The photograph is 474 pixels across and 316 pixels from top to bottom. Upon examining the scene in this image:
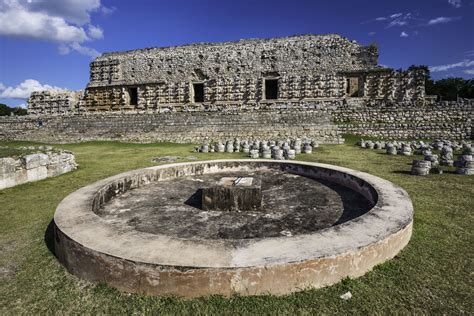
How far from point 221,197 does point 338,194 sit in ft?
7.13

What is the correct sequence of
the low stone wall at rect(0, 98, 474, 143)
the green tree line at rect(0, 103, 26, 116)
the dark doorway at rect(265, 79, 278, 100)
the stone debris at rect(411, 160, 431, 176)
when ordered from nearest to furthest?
the stone debris at rect(411, 160, 431, 176) < the low stone wall at rect(0, 98, 474, 143) < the dark doorway at rect(265, 79, 278, 100) < the green tree line at rect(0, 103, 26, 116)

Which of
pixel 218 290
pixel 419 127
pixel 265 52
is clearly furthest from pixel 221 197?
pixel 265 52

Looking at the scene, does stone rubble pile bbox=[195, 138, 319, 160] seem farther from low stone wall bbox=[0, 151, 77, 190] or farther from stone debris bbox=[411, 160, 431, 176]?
low stone wall bbox=[0, 151, 77, 190]

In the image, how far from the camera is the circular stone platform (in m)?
2.25

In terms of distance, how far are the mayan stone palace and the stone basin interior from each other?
10319 millimetres

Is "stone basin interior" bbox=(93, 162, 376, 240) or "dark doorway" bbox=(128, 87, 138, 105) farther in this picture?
"dark doorway" bbox=(128, 87, 138, 105)

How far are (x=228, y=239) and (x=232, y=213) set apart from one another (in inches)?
55.2

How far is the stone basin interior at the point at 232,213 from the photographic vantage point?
3.68m

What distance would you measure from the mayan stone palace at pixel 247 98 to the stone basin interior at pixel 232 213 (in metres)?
10.3

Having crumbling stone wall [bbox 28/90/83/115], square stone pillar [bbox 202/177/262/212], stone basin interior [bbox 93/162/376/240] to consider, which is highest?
crumbling stone wall [bbox 28/90/83/115]

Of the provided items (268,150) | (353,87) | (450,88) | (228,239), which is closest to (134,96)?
(353,87)

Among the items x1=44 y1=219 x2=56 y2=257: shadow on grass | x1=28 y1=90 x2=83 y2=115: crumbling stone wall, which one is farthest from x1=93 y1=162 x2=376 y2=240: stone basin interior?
x1=28 y1=90 x2=83 y2=115: crumbling stone wall

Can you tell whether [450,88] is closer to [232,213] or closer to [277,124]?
[277,124]

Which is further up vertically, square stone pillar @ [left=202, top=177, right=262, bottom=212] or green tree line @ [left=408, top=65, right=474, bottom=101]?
green tree line @ [left=408, top=65, right=474, bottom=101]
